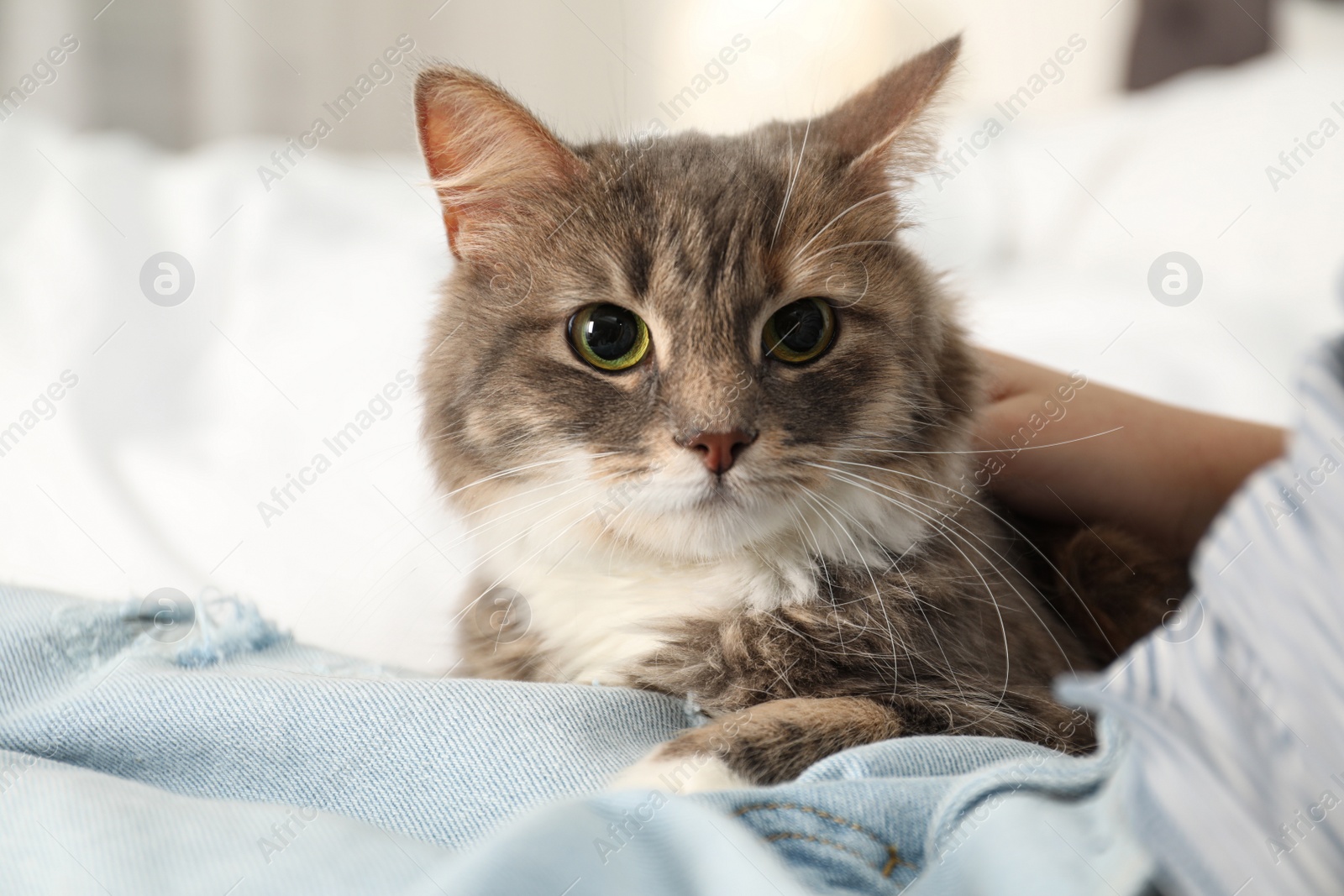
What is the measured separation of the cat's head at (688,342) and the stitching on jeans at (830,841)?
0.49 meters

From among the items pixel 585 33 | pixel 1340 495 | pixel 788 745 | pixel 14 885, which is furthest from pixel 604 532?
pixel 585 33

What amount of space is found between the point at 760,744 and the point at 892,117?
Result: 1042 mm

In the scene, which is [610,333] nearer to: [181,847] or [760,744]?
[760,744]

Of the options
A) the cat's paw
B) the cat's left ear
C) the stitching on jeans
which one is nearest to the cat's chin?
the cat's paw

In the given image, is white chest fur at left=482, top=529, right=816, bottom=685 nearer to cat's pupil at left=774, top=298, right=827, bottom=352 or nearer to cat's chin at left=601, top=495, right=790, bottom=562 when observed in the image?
cat's chin at left=601, top=495, right=790, bottom=562

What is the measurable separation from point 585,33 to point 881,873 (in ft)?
15.5

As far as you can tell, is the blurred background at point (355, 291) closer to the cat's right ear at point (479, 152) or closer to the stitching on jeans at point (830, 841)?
the cat's right ear at point (479, 152)

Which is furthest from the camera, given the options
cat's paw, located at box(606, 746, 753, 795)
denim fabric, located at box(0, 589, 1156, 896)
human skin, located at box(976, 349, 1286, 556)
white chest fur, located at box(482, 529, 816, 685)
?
human skin, located at box(976, 349, 1286, 556)

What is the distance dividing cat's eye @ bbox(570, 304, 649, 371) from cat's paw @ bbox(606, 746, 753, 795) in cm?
60

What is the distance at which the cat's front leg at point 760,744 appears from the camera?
3.34 ft

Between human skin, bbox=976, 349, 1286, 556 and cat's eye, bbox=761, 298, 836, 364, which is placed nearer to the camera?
cat's eye, bbox=761, 298, 836, 364

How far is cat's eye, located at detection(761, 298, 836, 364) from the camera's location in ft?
4.62

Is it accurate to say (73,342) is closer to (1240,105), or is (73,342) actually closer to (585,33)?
(585,33)

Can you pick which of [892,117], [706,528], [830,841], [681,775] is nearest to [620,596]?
[706,528]
